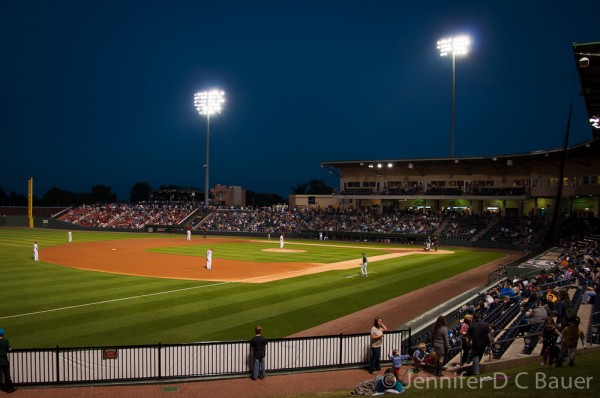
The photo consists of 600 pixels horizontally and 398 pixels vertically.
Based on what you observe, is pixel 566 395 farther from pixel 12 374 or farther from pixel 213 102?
pixel 213 102

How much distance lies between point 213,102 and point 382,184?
2737cm

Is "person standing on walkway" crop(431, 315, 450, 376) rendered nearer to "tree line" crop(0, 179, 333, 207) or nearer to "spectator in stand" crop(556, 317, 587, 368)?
"spectator in stand" crop(556, 317, 587, 368)

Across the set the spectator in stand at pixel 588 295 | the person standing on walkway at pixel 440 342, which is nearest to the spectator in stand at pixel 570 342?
the person standing on walkway at pixel 440 342

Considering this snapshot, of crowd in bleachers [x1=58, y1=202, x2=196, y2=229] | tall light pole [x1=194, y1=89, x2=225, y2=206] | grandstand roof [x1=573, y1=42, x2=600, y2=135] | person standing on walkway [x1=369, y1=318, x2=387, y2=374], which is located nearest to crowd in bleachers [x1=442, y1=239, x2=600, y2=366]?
person standing on walkway [x1=369, y1=318, x2=387, y2=374]

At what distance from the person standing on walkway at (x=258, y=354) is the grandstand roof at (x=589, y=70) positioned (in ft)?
41.5

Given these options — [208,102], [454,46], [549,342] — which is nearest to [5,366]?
[549,342]

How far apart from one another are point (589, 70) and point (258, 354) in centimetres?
1451

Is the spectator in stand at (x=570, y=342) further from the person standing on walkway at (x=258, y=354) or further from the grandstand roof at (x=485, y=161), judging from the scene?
the grandstand roof at (x=485, y=161)

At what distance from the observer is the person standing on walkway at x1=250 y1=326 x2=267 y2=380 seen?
37.3 feet

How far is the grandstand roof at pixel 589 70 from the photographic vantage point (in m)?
14.8

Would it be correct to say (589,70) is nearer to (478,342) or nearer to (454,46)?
(478,342)

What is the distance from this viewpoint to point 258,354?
11.4 metres

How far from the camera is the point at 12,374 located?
10.7 meters

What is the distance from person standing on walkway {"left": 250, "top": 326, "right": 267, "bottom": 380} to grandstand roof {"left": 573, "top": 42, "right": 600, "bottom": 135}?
1265cm
